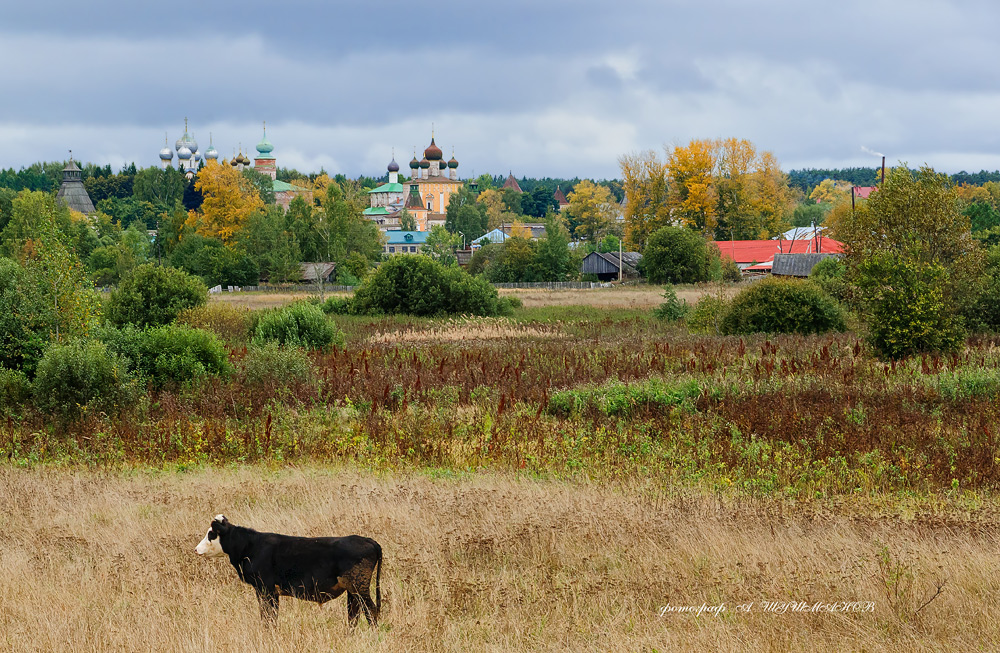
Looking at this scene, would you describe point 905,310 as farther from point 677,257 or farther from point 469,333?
point 677,257

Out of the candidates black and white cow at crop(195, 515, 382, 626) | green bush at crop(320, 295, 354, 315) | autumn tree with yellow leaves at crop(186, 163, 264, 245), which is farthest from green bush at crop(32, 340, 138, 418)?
autumn tree with yellow leaves at crop(186, 163, 264, 245)

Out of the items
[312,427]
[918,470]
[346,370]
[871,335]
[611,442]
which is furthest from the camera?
[871,335]

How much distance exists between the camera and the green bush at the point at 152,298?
2869 cm

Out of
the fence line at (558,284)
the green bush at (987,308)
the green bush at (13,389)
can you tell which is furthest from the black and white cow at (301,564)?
the fence line at (558,284)

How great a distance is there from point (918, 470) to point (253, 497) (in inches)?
288

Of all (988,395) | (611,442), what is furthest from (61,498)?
(988,395)

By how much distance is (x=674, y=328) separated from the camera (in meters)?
31.4

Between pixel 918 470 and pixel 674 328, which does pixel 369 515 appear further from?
pixel 674 328

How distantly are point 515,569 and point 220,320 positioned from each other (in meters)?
23.7

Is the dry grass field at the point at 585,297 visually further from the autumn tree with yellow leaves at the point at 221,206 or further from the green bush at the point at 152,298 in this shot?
the autumn tree with yellow leaves at the point at 221,206

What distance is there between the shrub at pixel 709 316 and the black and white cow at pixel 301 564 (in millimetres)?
24765

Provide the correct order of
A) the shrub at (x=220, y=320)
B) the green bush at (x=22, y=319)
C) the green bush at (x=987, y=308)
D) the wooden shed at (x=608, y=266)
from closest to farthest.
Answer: the green bush at (x=22, y=319)
the green bush at (x=987, y=308)
the shrub at (x=220, y=320)
the wooden shed at (x=608, y=266)

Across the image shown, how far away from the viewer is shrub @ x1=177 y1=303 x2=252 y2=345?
91.4 feet

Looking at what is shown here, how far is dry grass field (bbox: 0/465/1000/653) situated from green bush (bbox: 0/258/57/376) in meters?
7.20
